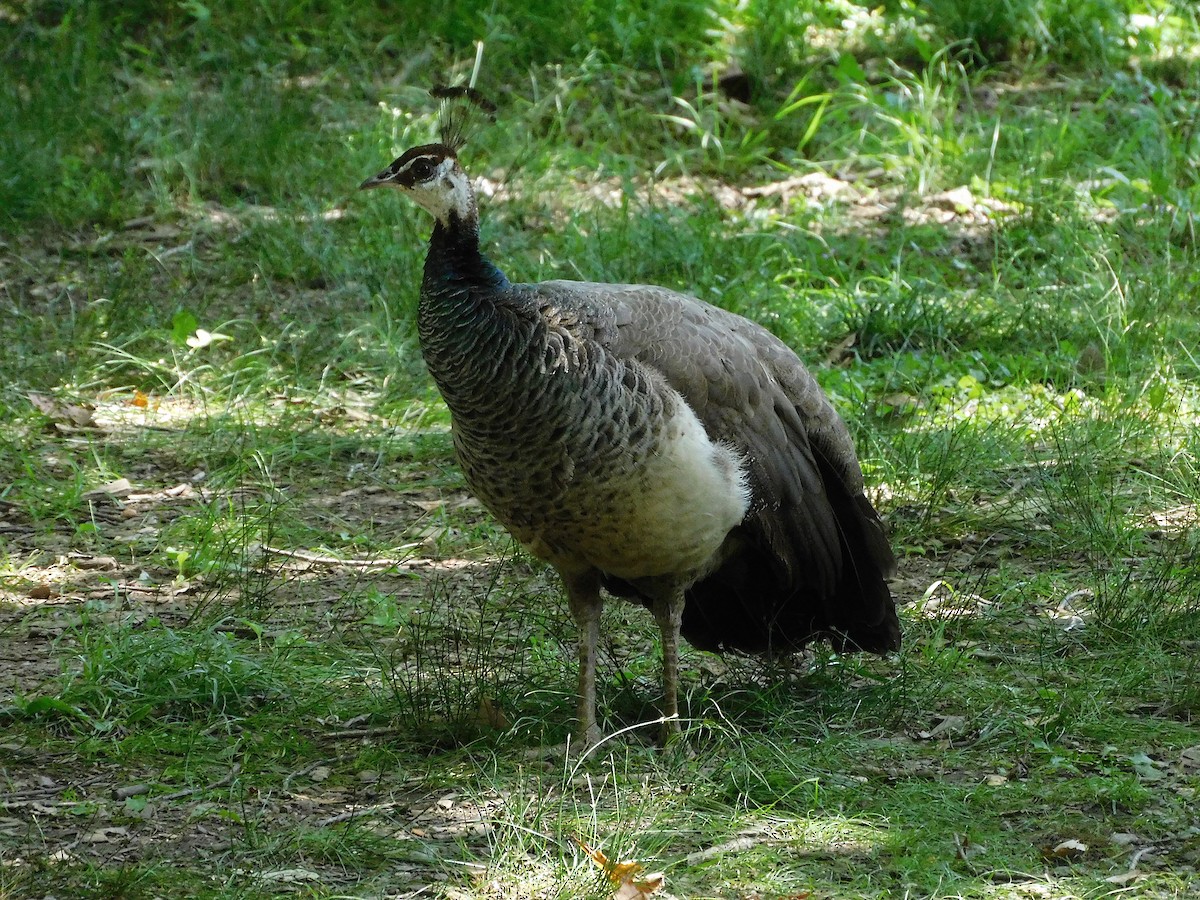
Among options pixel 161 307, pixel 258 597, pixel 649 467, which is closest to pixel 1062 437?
pixel 649 467

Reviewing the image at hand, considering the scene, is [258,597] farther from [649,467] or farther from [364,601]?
[649,467]

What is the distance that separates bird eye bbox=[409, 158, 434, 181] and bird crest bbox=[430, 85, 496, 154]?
0.13 meters

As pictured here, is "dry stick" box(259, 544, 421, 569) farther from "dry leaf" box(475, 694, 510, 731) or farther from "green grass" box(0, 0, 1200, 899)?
"dry leaf" box(475, 694, 510, 731)

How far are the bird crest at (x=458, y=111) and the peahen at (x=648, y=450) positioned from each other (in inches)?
0.5

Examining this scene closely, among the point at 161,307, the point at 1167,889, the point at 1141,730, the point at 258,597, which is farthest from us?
the point at 161,307

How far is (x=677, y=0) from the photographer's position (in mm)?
9328

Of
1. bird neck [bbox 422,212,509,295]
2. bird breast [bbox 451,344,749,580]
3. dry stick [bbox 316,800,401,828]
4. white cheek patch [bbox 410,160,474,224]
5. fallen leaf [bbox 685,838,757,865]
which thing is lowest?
dry stick [bbox 316,800,401,828]

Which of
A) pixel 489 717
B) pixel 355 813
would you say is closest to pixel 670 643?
pixel 489 717

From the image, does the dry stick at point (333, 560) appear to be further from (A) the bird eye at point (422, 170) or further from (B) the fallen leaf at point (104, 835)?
(B) the fallen leaf at point (104, 835)

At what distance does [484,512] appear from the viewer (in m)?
5.72

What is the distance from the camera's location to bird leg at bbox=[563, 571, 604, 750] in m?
4.02

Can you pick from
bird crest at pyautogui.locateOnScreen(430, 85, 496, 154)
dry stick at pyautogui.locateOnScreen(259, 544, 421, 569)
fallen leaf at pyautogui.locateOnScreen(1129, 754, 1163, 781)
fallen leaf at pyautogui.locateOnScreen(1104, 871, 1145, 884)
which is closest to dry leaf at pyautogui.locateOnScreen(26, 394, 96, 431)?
dry stick at pyautogui.locateOnScreen(259, 544, 421, 569)

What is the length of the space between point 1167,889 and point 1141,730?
2.79 ft

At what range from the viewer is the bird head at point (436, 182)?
3996 mm
